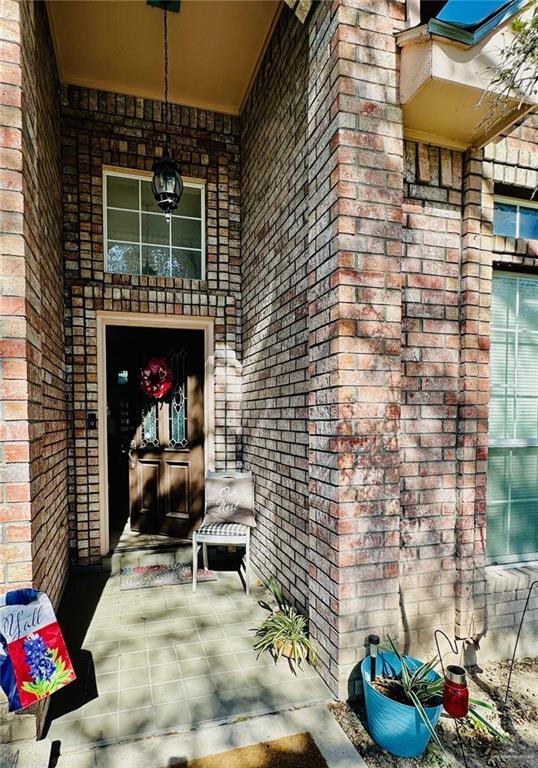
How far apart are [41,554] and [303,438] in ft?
4.86

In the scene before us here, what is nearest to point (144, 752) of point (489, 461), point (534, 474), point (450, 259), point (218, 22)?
point (489, 461)

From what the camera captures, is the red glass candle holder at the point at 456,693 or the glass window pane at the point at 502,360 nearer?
the red glass candle holder at the point at 456,693

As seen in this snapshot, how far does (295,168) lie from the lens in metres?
2.51

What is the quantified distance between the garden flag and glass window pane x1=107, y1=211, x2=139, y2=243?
9.33ft

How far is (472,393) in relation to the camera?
211 cm

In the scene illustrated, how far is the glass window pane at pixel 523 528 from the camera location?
8.04 feet

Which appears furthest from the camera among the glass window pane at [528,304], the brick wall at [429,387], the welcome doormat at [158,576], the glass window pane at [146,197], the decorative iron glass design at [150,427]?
the decorative iron glass design at [150,427]

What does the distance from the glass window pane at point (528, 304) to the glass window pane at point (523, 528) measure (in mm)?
1078

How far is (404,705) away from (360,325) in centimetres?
154

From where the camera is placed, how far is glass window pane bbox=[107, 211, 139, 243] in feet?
11.5

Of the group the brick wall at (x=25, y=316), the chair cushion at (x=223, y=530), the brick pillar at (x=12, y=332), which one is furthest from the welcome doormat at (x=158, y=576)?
the brick pillar at (x=12, y=332)

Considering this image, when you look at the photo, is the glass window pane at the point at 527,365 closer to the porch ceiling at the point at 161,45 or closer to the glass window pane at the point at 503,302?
the glass window pane at the point at 503,302

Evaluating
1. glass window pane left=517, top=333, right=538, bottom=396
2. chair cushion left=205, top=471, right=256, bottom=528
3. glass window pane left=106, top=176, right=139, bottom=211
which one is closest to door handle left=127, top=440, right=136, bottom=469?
chair cushion left=205, top=471, right=256, bottom=528

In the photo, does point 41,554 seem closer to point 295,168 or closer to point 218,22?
point 295,168
